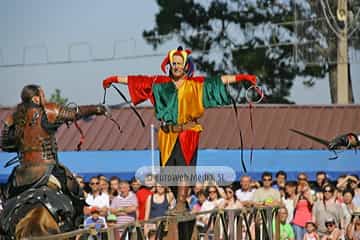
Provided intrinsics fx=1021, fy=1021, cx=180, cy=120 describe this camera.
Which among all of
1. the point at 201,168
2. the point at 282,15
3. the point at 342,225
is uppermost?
the point at 282,15

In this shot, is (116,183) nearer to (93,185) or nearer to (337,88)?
(93,185)

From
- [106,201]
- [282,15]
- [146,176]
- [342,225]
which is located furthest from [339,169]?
[282,15]

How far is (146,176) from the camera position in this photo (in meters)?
9.18

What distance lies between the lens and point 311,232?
11.7 m

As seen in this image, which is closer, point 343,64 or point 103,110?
point 103,110

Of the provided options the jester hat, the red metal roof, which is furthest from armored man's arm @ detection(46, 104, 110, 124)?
the red metal roof

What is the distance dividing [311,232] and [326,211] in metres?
0.34

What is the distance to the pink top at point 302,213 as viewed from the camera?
468 inches

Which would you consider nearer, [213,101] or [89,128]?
[213,101]

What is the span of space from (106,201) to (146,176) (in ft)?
9.81

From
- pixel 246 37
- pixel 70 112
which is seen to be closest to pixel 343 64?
pixel 246 37

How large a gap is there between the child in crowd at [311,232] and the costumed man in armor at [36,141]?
4.52 meters

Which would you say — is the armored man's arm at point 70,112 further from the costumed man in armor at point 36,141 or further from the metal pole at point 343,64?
the metal pole at point 343,64

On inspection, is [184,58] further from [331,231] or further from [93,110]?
[331,231]
